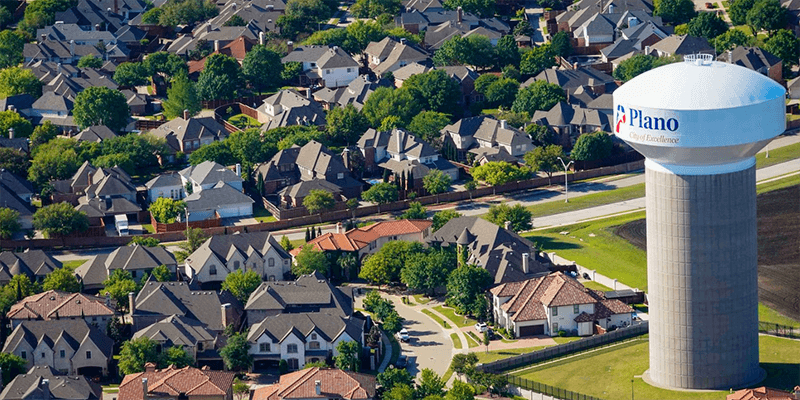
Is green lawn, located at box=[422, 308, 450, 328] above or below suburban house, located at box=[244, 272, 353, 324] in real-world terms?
below

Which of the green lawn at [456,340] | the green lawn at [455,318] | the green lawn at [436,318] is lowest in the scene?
the green lawn at [455,318]

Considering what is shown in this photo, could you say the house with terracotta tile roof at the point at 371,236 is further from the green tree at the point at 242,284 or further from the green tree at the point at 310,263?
the green tree at the point at 242,284

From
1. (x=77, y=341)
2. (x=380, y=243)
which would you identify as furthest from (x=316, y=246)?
(x=77, y=341)

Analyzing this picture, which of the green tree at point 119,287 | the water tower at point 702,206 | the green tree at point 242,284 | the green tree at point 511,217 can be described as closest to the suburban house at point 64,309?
the green tree at point 119,287

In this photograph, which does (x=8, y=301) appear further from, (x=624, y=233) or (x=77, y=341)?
(x=624, y=233)

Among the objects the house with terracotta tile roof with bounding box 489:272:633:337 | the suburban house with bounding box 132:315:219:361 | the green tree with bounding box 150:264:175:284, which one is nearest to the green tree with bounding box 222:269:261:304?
the green tree with bounding box 150:264:175:284

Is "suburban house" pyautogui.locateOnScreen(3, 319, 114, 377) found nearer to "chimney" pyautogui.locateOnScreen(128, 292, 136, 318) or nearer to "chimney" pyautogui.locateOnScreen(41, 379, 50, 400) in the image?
"chimney" pyautogui.locateOnScreen(128, 292, 136, 318)

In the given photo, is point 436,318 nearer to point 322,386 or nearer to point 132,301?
point 322,386
